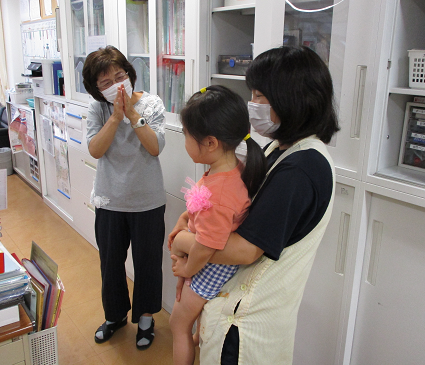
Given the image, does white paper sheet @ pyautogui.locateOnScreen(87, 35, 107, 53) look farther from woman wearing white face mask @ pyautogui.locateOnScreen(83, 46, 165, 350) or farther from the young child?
A: the young child

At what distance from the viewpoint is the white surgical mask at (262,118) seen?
38.0 inches

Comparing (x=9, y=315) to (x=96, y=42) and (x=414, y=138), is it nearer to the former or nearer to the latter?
(x=414, y=138)

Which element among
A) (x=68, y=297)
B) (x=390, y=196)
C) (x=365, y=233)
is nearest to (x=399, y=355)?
(x=365, y=233)

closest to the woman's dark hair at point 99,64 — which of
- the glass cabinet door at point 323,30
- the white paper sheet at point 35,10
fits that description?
the glass cabinet door at point 323,30

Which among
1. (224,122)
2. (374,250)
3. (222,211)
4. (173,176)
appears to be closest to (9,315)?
(222,211)

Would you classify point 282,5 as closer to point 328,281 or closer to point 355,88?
point 355,88

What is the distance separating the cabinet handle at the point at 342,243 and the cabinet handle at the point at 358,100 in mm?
324

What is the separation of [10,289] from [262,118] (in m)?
0.97

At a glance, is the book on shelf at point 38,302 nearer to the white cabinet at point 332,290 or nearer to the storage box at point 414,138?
the white cabinet at point 332,290

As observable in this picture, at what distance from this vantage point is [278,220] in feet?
2.86

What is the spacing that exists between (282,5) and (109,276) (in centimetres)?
157

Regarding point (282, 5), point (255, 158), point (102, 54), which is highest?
point (282, 5)

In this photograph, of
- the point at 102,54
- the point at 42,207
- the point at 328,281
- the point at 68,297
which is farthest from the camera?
the point at 42,207

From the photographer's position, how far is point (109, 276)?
208 cm
